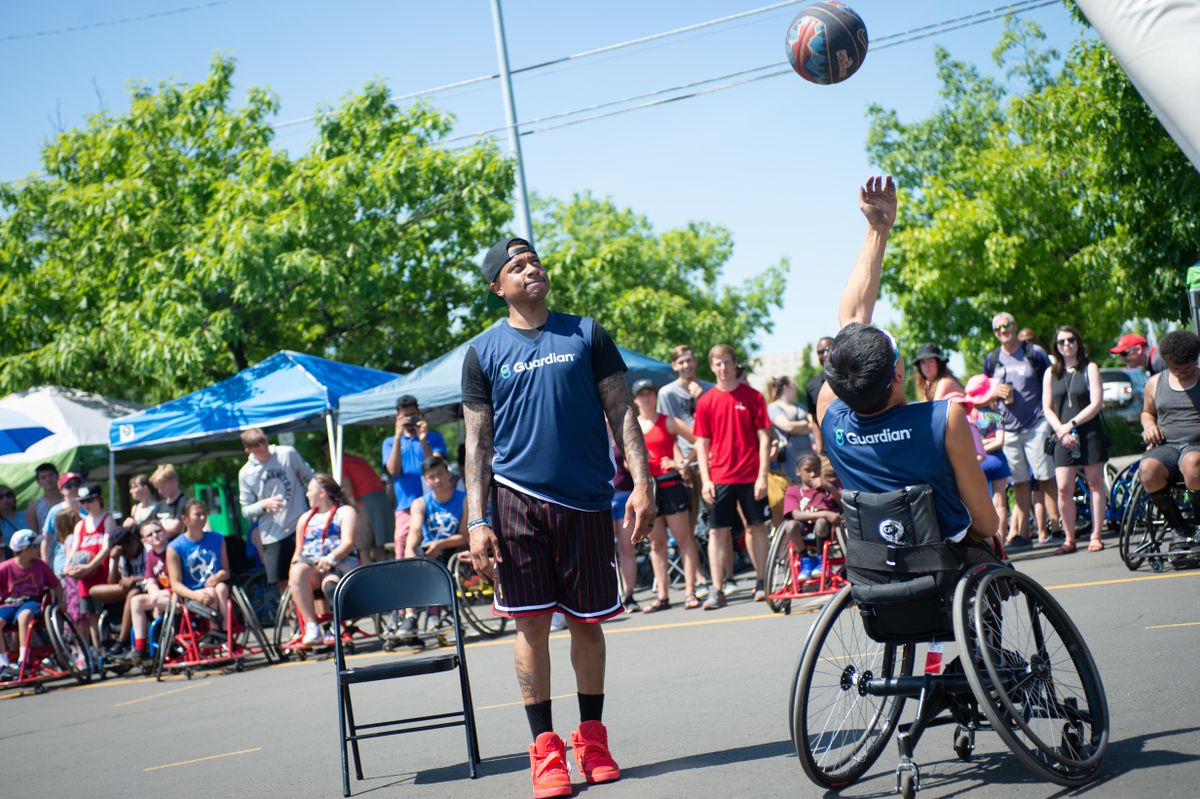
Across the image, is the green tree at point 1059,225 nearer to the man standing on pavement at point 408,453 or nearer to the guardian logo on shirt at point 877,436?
the man standing on pavement at point 408,453

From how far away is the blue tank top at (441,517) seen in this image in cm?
1189

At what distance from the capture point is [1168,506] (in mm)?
9320

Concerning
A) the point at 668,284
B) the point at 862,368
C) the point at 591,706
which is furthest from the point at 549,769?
the point at 668,284

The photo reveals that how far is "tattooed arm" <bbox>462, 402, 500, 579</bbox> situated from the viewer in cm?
523

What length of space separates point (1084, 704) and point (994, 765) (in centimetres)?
41

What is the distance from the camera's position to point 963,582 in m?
4.18

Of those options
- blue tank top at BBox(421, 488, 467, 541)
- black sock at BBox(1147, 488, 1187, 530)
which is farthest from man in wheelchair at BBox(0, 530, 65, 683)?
black sock at BBox(1147, 488, 1187, 530)

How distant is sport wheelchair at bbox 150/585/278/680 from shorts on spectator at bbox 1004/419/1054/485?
7.37 meters

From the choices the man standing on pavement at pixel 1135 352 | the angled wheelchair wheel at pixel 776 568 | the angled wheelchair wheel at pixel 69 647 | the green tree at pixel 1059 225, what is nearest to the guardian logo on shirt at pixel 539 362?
the angled wheelchair wheel at pixel 776 568

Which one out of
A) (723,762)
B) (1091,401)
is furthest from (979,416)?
(723,762)

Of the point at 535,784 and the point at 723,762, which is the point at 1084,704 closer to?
the point at 723,762

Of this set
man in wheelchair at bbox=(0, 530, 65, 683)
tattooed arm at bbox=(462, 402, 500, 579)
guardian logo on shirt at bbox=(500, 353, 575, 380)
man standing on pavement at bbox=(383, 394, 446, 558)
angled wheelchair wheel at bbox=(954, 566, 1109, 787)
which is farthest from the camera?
man standing on pavement at bbox=(383, 394, 446, 558)

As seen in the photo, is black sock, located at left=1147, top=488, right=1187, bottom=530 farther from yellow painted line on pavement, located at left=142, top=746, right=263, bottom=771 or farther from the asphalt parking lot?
yellow painted line on pavement, located at left=142, top=746, right=263, bottom=771

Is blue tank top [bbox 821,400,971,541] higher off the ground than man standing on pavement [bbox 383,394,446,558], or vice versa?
man standing on pavement [bbox 383,394,446,558]
